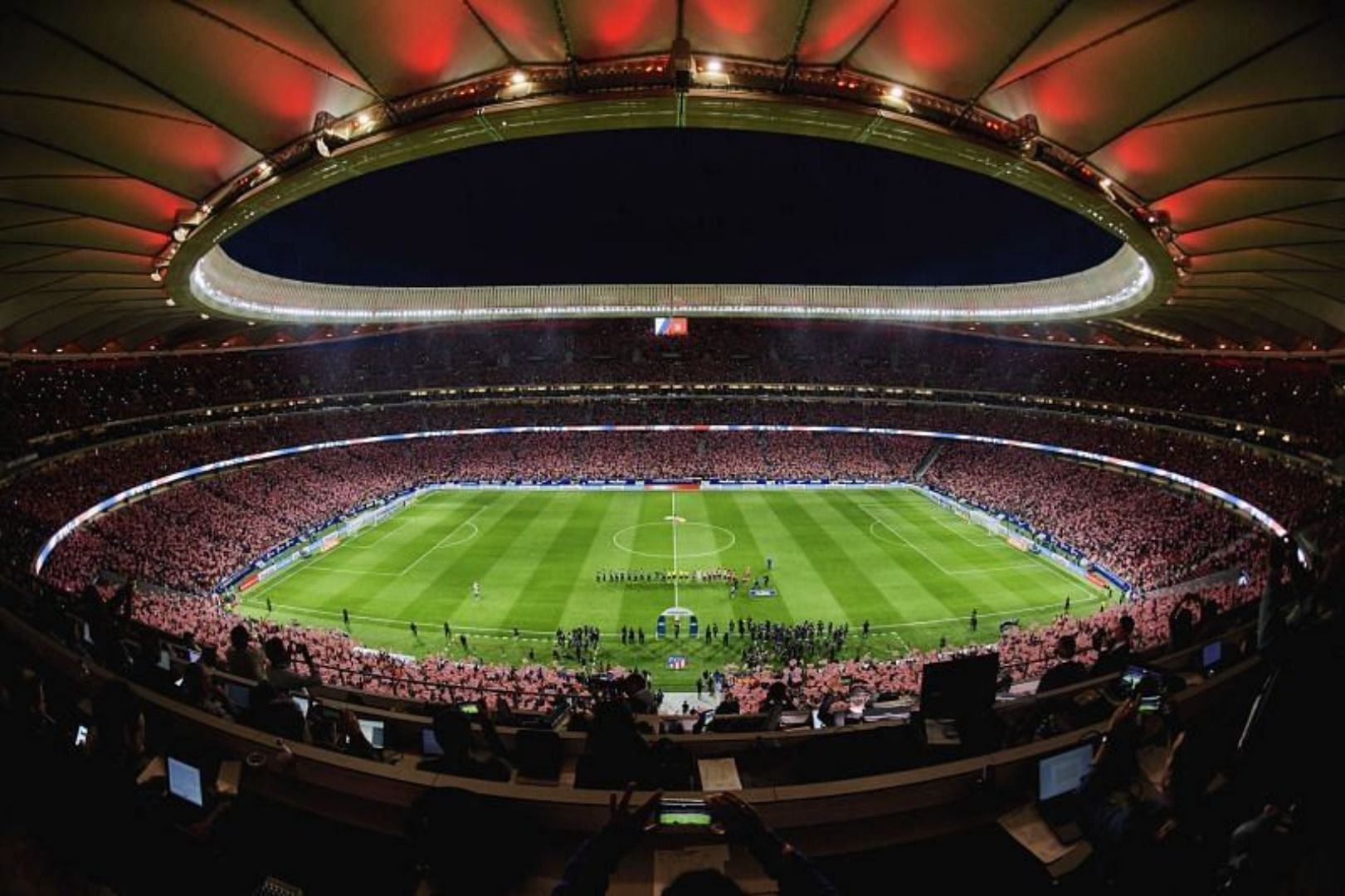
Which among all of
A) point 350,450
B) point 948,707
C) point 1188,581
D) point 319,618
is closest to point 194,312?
point 319,618

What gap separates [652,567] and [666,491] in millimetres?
18514

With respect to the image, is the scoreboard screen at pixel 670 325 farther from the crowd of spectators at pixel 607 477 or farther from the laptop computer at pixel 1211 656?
the laptop computer at pixel 1211 656

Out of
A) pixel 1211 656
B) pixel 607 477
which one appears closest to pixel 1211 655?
pixel 1211 656

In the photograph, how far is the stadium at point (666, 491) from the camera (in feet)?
12.6

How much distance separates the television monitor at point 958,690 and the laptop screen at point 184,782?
18.4 feet

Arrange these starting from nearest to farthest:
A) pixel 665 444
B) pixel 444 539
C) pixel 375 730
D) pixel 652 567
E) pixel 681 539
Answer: pixel 375 730
pixel 652 567
pixel 681 539
pixel 444 539
pixel 665 444

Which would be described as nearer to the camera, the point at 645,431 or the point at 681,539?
the point at 681,539

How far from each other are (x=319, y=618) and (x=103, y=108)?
23.5 metres

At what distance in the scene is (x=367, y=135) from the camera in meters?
13.4

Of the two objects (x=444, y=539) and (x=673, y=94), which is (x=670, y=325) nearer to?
(x=444, y=539)

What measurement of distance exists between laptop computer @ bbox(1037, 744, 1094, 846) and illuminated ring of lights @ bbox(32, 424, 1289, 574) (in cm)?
3008

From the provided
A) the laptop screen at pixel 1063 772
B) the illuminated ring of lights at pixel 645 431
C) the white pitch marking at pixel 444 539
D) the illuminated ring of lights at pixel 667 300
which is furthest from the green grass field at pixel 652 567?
the laptop screen at pixel 1063 772

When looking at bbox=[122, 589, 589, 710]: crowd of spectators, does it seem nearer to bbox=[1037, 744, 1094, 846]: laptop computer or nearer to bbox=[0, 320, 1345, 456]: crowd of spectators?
bbox=[1037, 744, 1094, 846]: laptop computer

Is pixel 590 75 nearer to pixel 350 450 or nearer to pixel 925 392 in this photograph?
pixel 350 450
